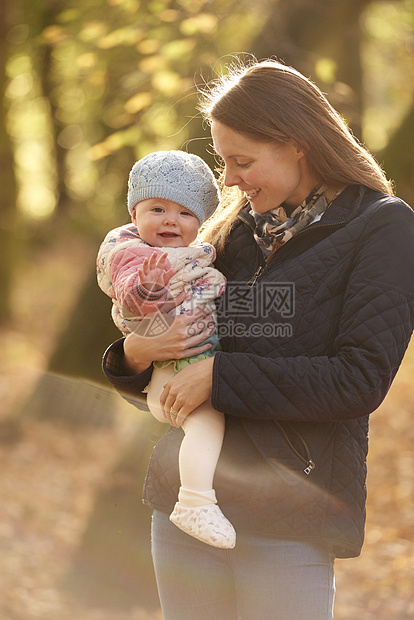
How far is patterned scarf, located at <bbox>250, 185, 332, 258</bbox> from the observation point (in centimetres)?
199

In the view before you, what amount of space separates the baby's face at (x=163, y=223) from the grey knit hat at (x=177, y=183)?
0.03m

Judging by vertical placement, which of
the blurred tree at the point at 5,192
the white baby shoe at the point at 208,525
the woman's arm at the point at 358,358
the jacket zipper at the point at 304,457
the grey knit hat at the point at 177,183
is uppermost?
the grey knit hat at the point at 177,183

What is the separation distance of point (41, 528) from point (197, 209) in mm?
4631

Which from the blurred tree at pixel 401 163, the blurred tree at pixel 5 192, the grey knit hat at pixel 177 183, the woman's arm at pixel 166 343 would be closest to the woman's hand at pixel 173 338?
the woman's arm at pixel 166 343

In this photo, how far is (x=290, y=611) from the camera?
1874 mm

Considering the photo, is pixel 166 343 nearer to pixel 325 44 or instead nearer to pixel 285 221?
pixel 285 221

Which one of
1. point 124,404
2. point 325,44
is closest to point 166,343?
point 325,44

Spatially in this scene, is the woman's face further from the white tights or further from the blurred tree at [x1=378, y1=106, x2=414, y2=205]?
the blurred tree at [x1=378, y1=106, x2=414, y2=205]

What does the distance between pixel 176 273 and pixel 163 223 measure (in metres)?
0.16

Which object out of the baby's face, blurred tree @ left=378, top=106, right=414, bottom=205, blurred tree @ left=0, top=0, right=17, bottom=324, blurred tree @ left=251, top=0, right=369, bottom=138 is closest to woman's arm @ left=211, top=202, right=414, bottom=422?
the baby's face

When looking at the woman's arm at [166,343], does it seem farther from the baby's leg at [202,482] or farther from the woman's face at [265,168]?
the woman's face at [265,168]

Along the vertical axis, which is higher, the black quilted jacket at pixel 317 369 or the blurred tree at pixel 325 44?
the blurred tree at pixel 325 44

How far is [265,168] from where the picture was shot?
78.8 inches

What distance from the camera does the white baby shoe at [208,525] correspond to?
1.84 m
